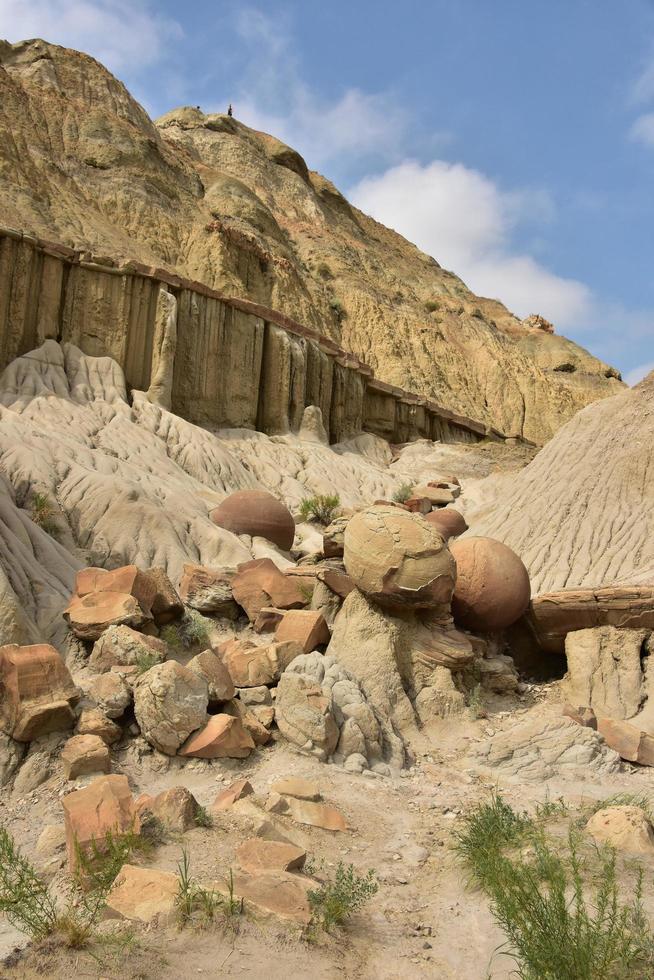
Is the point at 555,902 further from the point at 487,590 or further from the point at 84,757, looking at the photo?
the point at 487,590

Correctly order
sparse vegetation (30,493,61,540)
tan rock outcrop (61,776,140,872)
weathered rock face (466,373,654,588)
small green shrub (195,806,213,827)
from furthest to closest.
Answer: sparse vegetation (30,493,61,540), weathered rock face (466,373,654,588), small green shrub (195,806,213,827), tan rock outcrop (61,776,140,872)

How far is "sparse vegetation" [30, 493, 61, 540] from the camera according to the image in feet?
42.6

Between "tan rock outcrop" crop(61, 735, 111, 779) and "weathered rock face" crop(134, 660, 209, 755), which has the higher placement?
"weathered rock face" crop(134, 660, 209, 755)

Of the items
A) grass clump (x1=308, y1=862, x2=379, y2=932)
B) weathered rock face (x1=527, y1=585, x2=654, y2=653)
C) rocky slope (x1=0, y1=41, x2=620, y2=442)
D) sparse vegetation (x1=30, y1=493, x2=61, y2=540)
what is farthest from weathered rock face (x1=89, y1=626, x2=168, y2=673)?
rocky slope (x1=0, y1=41, x2=620, y2=442)

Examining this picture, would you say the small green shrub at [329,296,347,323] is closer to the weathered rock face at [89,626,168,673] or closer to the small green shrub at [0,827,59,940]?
the weathered rock face at [89,626,168,673]

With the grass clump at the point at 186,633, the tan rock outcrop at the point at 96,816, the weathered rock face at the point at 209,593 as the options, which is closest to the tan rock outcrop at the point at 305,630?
the grass clump at the point at 186,633

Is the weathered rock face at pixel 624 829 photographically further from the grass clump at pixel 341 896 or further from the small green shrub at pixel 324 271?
the small green shrub at pixel 324 271

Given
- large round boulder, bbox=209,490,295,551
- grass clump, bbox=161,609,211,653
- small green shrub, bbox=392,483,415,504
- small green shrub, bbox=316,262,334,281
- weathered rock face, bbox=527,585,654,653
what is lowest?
grass clump, bbox=161,609,211,653

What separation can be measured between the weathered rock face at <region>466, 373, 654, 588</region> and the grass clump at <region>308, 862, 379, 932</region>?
22.8ft

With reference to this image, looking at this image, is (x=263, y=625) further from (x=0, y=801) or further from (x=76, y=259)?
(x=76, y=259)

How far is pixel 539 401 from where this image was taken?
41.8 metres

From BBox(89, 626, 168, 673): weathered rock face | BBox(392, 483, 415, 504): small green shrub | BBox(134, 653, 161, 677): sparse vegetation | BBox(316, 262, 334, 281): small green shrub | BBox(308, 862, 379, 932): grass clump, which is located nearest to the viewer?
BBox(308, 862, 379, 932): grass clump

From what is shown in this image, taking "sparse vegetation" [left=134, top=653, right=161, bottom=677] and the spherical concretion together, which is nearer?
Result: "sparse vegetation" [left=134, top=653, right=161, bottom=677]

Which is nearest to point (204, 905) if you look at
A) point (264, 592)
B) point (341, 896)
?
point (341, 896)
